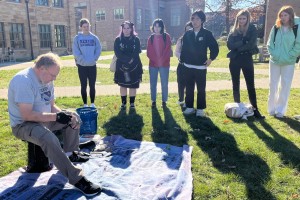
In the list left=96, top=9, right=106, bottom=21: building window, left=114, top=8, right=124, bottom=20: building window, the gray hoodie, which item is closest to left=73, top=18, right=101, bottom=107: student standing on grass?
the gray hoodie

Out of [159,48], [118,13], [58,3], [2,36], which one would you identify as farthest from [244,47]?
[118,13]

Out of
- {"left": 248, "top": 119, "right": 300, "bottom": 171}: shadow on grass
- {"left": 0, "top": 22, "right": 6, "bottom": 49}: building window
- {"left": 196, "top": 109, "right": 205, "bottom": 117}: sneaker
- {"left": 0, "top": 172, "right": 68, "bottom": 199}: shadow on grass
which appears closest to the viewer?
{"left": 0, "top": 172, "right": 68, "bottom": 199}: shadow on grass

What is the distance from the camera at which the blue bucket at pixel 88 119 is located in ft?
16.1

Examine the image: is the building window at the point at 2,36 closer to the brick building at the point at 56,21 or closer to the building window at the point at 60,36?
Result: the brick building at the point at 56,21

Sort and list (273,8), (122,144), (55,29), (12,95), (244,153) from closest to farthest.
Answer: (12,95), (244,153), (122,144), (273,8), (55,29)

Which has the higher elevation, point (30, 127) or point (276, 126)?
point (30, 127)

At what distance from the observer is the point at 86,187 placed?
327 centimetres

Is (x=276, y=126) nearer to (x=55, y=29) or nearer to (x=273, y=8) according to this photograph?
(x=273, y=8)

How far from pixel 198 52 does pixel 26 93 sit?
3670mm

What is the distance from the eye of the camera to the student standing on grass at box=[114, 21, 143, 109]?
6566mm

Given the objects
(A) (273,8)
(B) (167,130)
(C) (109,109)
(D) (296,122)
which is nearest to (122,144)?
(B) (167,130)

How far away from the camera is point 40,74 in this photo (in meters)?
3.43

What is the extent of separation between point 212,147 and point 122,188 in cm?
184

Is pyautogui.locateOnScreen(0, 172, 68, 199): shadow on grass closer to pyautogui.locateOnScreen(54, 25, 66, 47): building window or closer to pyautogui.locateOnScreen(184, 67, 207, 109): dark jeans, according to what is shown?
pyautogui.locateOnScreen(184, 67, 207, 109): dark jeans
